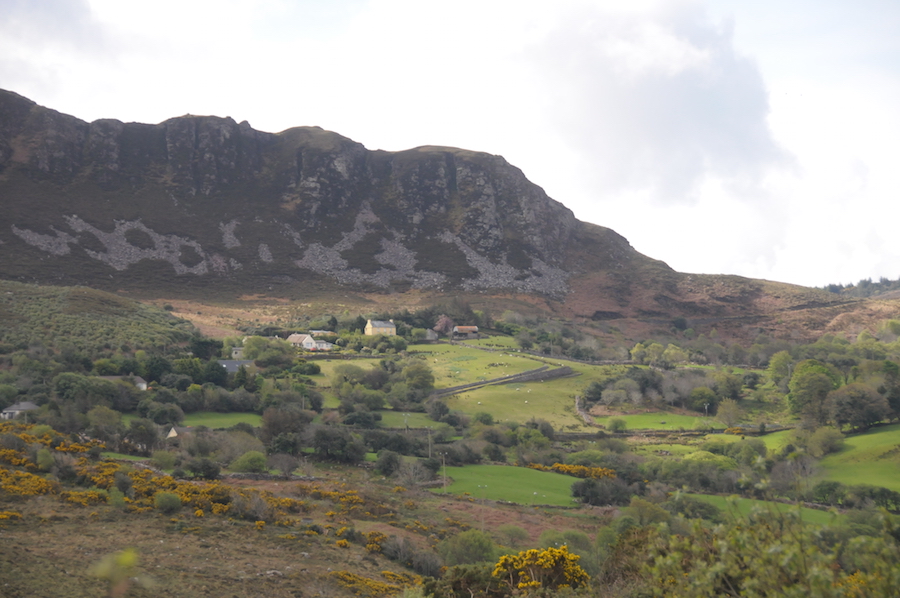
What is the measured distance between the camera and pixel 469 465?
107 feet

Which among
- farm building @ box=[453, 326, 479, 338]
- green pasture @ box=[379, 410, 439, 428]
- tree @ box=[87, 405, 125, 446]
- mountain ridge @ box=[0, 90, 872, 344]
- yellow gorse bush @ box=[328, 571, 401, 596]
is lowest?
green pasture @ box=[379, 410, 439, 428]

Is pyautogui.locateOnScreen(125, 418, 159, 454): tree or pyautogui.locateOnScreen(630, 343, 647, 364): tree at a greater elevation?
pyautogui.locateOnScreen(630, 343, 647, 364): tree

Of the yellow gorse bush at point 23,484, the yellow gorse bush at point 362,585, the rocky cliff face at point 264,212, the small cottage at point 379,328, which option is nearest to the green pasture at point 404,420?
the yellow gorse bush at point 23,484

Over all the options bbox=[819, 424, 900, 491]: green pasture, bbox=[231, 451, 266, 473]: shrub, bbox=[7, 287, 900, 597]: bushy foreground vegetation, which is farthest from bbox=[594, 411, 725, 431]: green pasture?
bbox=[231, 451, 266, 473]: shrub

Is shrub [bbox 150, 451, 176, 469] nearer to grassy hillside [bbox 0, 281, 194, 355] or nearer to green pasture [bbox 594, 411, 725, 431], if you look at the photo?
grassy hillside [bbox 0, 281, 194, 355]

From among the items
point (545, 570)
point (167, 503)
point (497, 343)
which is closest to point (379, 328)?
point (497, 343)

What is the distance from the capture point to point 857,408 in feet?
136

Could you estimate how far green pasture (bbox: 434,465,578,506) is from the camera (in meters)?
26.6

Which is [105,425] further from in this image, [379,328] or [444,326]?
[444,326]

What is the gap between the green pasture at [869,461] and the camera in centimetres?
3198

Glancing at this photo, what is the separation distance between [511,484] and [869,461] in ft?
72.2

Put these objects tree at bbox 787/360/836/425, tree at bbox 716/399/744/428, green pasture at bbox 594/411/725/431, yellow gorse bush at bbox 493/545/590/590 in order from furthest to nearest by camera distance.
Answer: tree at bbox 716/399/744/428
green pasture at bbox 594/411/725/431
tree at bbox 787/360/836/425
yellow gorse bush at bbox 493/545/590/590

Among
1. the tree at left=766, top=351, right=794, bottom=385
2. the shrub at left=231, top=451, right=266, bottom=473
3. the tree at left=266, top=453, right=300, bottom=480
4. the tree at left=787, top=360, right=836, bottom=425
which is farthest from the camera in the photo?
the tree at left=766, top=351, right=794, bottom=385

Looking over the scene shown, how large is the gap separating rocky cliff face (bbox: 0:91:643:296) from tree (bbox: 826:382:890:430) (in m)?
64.5
